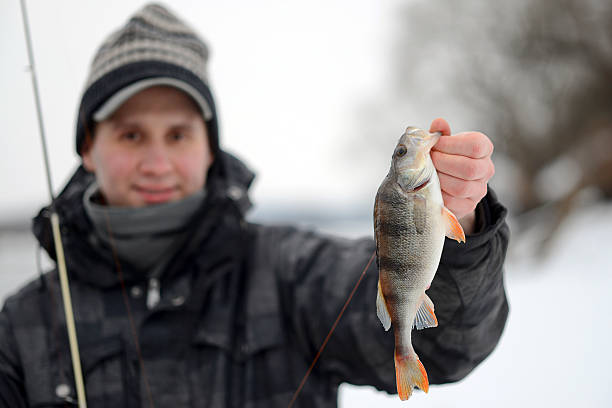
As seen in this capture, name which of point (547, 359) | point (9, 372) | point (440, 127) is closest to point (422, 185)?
point (440, 127)

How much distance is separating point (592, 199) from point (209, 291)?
1491 cm

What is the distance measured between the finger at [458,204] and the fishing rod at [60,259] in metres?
1.63

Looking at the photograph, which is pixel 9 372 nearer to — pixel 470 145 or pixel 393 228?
pixel 393 228

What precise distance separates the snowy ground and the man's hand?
327 centimetres

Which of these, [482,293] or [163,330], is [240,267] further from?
[482,293]

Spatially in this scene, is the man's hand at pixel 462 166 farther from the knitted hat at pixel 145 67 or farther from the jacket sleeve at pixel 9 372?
the jacket sleeve at pixel 9 372

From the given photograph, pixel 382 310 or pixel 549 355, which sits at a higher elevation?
pixel 382 310

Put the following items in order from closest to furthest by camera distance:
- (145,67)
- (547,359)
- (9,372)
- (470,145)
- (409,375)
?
(470,145) < (409,375) < (9,372) < (145,67) < (547,359)

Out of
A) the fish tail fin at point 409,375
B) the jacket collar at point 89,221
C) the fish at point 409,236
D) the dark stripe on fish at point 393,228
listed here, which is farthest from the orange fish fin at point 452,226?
the jacket collar at point 89,221

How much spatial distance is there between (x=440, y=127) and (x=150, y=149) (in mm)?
1526

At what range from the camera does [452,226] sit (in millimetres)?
1404

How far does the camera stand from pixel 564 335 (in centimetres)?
538

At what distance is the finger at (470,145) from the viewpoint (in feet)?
4.37

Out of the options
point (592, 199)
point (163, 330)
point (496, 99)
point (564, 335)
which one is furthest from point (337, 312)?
point (496, 99)
